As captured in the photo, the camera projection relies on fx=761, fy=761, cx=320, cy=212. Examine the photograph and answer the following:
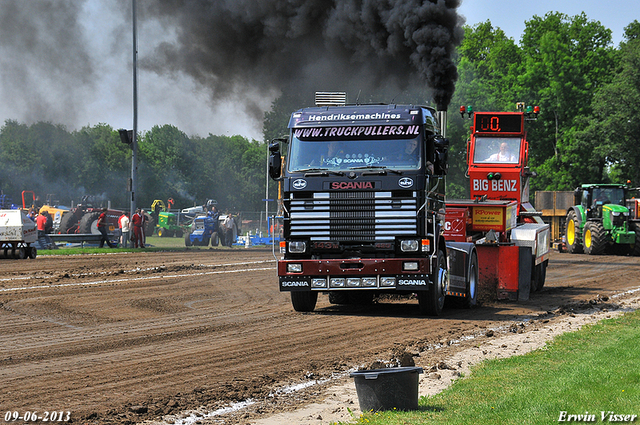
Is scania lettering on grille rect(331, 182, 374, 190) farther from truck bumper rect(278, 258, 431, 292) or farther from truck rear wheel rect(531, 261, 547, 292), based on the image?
truck rear wheel rect(531, 261, 547, 292)

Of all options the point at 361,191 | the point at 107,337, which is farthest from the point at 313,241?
the point at 107,337

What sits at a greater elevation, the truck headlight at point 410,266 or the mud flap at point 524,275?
the truck headlight at point 410,266

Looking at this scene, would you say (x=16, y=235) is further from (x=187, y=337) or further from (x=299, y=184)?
(x=187, y=337)

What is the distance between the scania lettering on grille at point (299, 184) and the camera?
469 inches

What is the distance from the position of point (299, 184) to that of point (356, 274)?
1667 millimetres

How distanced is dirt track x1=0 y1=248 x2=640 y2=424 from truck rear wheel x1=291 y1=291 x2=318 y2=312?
0.36m

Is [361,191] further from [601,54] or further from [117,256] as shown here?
[601,54]

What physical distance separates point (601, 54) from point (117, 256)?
45095 millimetres

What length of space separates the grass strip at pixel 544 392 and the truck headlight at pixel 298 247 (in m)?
4.31

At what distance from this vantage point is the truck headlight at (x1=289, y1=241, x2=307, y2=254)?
39.7ft

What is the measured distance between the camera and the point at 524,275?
49.6 ft

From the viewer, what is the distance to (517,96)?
58.9m

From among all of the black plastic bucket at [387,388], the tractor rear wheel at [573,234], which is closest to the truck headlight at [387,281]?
the black plastic bucket at [387,388]

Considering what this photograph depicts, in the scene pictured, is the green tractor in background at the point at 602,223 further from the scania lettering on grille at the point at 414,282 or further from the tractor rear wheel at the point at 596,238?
the scania lettering on grille at the point at 414,282
